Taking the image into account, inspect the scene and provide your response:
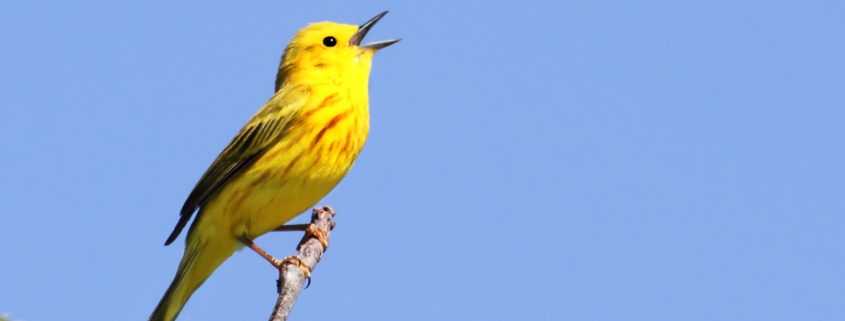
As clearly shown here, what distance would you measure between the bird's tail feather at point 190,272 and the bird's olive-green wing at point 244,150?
0.17 meters

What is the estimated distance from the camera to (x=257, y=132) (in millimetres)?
8258

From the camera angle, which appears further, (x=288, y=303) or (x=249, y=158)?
(x=249, y=158)

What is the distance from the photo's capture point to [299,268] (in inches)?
260

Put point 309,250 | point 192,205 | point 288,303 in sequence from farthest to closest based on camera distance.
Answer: point 192,205 → point 309,250 → point 288,303

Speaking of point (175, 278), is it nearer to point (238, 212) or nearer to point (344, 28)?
point (238, 212)

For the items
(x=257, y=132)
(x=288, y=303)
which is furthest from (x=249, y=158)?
(x=288, y=303)

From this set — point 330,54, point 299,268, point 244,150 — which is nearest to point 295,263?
point 299,268

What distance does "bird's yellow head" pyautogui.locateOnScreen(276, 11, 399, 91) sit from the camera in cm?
863

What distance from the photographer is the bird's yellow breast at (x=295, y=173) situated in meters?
7.79

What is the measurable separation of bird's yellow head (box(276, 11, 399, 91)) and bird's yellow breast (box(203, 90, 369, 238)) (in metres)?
0.55

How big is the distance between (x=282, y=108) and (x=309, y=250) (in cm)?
118

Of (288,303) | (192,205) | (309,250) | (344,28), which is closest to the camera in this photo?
(288,303)

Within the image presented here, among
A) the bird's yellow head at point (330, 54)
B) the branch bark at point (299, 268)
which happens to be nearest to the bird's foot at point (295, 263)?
the branch bark at point (299, 268)

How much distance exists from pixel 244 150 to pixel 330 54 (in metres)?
1.05
